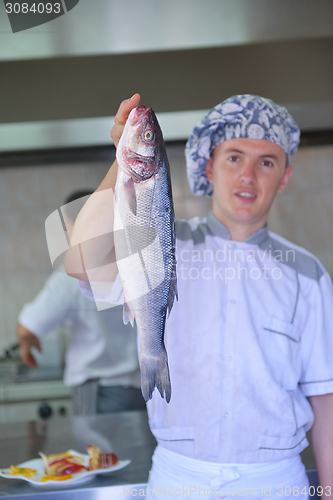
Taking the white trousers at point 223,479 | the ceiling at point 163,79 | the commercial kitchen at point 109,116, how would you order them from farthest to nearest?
the ceiling at point 163,79 < the commercial kitchen at point 109,116 < the white trousers at point 223,479

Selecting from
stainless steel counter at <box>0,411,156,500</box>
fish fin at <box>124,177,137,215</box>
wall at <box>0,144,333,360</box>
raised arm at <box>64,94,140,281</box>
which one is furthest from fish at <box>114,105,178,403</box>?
wall at <box>0,144,333,360</box>

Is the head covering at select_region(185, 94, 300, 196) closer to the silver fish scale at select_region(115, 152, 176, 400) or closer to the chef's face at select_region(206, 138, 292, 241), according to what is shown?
the chef's face at select_region(206, 138, 292, 241)

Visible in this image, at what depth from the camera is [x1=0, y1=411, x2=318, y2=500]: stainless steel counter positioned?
1028 mm

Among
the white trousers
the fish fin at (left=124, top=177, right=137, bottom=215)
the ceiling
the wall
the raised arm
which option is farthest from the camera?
the wall

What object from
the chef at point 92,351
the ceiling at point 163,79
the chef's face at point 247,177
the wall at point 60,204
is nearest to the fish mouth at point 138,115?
the chef's face at point 247,177

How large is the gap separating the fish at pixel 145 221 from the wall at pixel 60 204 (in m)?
2.59

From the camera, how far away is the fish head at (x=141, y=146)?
499mm

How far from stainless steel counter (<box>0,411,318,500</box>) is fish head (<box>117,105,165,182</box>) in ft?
2.70

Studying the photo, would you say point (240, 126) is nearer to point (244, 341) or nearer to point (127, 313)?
point (244, 341)

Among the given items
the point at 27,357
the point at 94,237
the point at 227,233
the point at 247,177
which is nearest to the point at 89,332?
the point at 27,357

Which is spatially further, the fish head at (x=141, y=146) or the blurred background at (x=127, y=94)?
the blurred background at (x=127, y=94)

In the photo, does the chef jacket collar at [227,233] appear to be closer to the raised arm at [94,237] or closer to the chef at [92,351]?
the raised arm at [94,237]

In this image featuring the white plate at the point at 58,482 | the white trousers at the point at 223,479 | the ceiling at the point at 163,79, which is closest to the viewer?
the white trousers at the point at 223,479

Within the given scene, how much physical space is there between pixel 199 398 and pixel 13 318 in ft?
7.90
